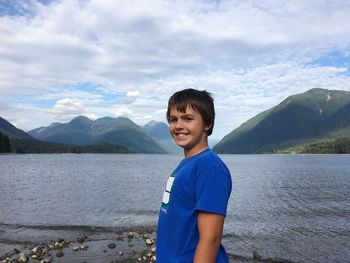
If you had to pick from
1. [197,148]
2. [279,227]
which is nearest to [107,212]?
[279,227]

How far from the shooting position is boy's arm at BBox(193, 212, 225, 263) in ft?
12.3

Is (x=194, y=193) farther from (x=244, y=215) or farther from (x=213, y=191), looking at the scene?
(x=244, y=215)

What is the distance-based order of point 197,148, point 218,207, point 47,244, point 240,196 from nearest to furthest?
point 218,207
point 197,148
point 47,244
point 240,196

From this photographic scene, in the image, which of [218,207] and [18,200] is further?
[18,200]

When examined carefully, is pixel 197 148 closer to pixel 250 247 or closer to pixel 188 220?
pixel 188 220

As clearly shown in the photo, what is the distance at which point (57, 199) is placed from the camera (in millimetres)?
44625

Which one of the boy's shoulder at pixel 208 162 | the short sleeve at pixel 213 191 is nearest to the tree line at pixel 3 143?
the boy's shoulder at pixel 208 162

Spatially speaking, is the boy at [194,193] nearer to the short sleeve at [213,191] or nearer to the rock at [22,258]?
the short sleeve at [213,191]

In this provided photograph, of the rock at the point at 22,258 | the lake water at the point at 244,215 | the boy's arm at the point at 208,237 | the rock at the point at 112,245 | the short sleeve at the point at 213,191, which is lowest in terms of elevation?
the lake water at the point at 244,215

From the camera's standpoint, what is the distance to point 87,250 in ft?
70.2

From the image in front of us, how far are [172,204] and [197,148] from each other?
0.74m

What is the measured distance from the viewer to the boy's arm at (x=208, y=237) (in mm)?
3740

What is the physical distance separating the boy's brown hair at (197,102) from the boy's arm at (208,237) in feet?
4.01

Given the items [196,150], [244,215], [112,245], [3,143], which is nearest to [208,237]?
[196,150]
